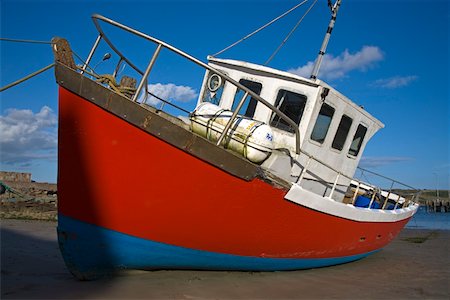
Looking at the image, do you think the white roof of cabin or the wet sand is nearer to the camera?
the wet sand

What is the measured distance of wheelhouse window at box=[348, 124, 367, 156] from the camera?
794cm

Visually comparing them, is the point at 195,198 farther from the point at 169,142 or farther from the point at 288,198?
the point at 288,198

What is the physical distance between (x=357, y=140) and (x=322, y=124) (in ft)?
5.31

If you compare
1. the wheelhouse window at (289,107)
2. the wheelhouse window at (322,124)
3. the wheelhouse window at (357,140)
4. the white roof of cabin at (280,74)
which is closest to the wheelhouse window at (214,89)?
the white roof of cabin at (280,74)

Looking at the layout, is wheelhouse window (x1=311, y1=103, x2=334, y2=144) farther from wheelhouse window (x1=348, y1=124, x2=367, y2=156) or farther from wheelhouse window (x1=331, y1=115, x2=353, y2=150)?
wheelhouse window (x1=348, y1=124, x2=367, y2=156)

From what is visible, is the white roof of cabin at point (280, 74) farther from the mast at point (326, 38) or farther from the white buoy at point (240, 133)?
the white buoy at point (240, 133)

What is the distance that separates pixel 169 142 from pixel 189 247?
1374 mm

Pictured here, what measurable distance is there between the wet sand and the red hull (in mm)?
575

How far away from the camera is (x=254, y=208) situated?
4938 mm

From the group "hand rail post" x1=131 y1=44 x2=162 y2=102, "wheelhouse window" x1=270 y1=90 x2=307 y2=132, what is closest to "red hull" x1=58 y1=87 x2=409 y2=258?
"hand rail post" x1=131 y1=44 x2=162 y2=102

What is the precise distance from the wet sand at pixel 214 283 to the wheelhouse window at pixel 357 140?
2251mm

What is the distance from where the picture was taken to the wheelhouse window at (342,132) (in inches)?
285

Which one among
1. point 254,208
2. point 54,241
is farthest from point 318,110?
point 54,241

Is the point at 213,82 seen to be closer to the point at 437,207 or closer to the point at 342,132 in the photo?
the point at 342,132
